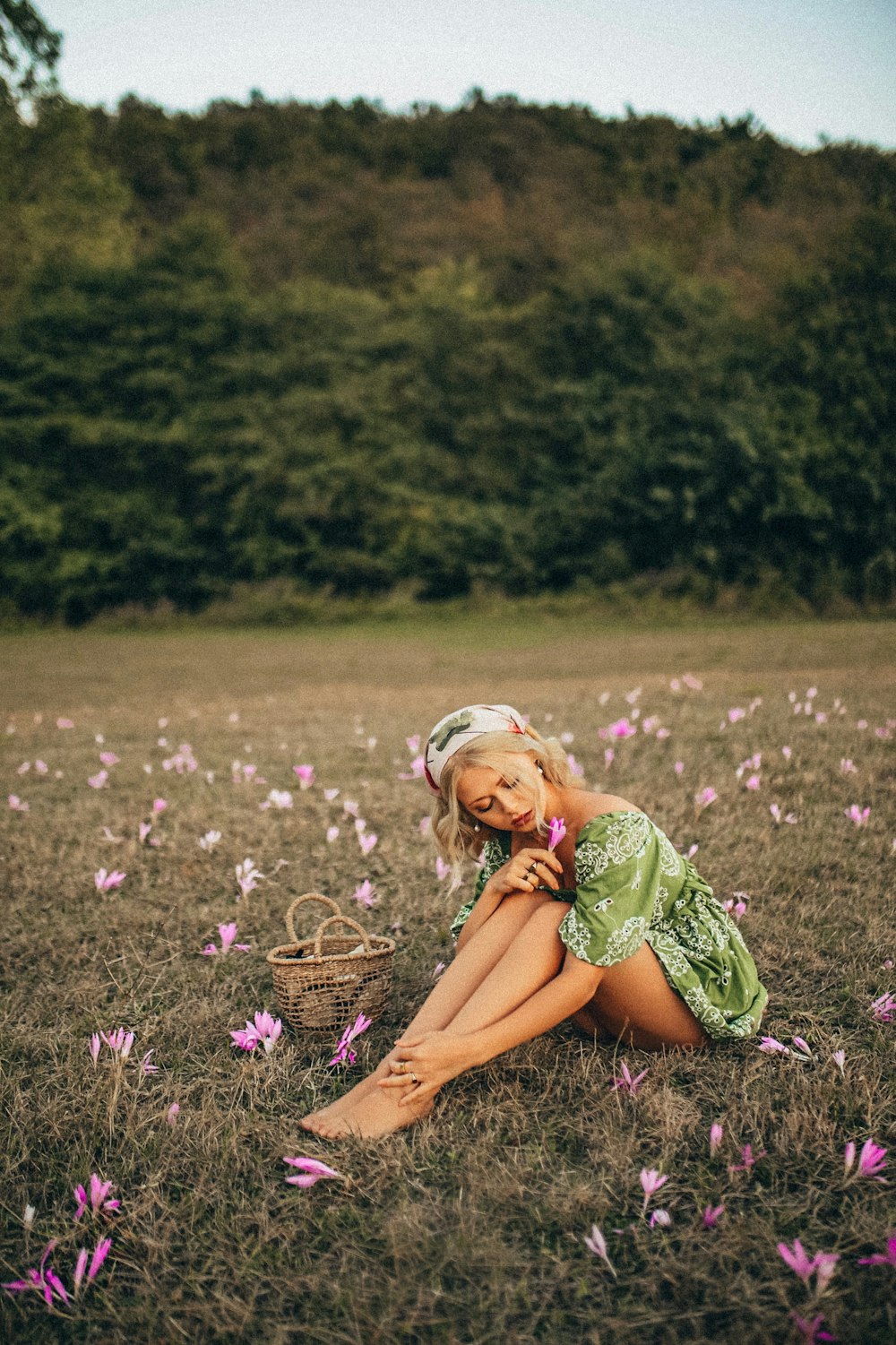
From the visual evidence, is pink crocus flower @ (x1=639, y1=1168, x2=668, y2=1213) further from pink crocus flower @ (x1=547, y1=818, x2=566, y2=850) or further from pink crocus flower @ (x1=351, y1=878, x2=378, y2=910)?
pink crocus flower @ (x1=351, y1=878, x2=378, y2=910)

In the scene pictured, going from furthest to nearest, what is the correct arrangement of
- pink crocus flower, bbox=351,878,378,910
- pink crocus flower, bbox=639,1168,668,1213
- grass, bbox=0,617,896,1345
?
pink crocus flower, bbox=351,878,378,910, pink crocus flower, bbox=639,1168,668,1213, grass, bbox=0,617,896,1345

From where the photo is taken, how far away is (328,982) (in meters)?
2.69

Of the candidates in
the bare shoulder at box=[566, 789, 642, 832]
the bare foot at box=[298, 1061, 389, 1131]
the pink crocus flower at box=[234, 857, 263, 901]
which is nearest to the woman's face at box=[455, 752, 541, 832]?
the bare shoulder at box=[566, 789, 642, 832]

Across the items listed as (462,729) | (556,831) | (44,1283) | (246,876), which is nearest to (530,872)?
(556,831)

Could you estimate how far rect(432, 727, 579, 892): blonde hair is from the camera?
248 cm

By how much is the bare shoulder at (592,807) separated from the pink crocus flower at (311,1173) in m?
0.94

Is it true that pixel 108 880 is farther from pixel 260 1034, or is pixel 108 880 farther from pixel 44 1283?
pixel 44 1283

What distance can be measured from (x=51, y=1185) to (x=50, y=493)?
926 inches

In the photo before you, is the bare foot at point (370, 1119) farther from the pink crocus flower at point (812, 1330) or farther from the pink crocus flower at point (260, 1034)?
the pink crocus flower at point (812, 1330)

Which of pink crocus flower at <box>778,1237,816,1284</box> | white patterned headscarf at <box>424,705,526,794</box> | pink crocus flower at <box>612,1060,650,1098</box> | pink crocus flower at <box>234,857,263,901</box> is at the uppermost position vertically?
white patterned headscarf at <box>424,705,526,794</box>

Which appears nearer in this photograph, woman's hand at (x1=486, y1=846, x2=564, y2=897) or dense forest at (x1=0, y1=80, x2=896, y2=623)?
woman's hand at (x1=486, y1=846, x2=564, y2=897)

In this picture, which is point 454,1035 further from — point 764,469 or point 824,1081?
point 764,469

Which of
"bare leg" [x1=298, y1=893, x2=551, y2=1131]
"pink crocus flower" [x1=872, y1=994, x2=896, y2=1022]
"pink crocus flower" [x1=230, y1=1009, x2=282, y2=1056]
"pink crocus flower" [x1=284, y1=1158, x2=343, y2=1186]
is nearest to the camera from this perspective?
"pink crocus flower" [x1=284, y1=1158, x2=343, y2=1186]

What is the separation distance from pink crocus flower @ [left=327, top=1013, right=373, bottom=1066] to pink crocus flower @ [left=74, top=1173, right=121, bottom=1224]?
2.17ft
